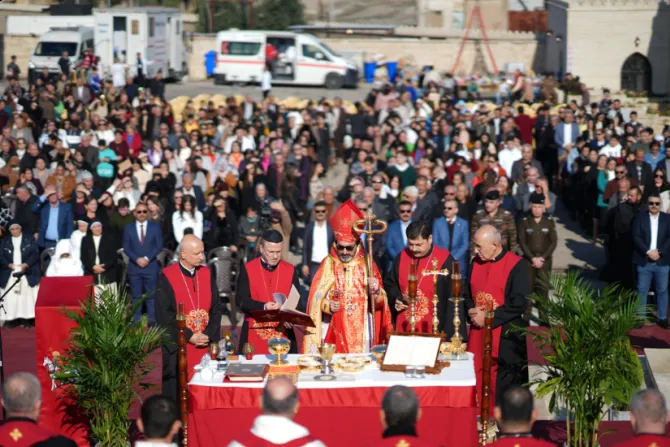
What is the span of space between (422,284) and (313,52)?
3018 cm

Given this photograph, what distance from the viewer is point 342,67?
4116cm

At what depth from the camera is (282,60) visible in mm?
41438

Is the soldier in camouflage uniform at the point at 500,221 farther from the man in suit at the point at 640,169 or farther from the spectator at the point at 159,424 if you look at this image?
the spectator at the point at 159,424

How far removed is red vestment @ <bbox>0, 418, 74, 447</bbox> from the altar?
94.5 inches

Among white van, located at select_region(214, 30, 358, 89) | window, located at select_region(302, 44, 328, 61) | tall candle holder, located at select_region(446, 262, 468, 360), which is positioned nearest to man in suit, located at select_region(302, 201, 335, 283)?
tall candle holder, located at select_region(446, 262, 468, 360)

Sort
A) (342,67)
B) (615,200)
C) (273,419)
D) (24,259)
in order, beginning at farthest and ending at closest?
(342,67)
(615,200)
(24,259)
(273,419)

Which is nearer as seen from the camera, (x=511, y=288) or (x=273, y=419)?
(x=273, y=419)

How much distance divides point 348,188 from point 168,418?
39.6 ft

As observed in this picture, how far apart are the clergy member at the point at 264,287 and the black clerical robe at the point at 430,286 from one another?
89 cm

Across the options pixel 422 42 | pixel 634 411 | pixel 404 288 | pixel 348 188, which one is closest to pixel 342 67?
pixel 422 42

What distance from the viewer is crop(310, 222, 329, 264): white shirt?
1639 centimetres

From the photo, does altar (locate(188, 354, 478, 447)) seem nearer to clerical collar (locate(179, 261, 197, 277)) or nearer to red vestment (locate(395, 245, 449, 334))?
clerical collar (locate(179, 261, 197, 277))

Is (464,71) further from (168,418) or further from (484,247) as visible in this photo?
(168,418)

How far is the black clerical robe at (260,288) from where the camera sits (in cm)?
1120
